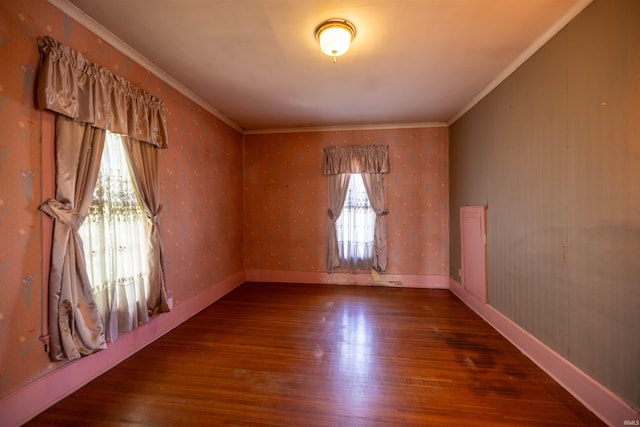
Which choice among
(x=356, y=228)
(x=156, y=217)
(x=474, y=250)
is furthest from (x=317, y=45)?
(x=474, y=250)

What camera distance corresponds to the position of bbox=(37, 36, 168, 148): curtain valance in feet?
5.21

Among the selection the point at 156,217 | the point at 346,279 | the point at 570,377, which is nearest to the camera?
the point at 570,377

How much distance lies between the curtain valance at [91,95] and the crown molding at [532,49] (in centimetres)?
343

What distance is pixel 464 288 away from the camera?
352cm

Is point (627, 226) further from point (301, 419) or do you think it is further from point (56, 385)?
point (56, 385)

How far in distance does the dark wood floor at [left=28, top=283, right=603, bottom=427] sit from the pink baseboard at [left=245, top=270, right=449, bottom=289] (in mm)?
1145

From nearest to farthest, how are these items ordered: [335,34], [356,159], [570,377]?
[570,377]
[335,34]
[356,159]

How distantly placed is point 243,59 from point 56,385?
2.87m

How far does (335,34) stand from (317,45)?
298 millimetres

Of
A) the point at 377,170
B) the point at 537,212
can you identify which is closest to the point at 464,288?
the point at 537,212

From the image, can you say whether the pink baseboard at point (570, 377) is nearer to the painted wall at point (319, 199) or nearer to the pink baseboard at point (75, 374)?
the painted wall at point (319, 199)

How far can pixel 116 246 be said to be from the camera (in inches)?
82.4

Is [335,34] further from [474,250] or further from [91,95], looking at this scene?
[474,250]

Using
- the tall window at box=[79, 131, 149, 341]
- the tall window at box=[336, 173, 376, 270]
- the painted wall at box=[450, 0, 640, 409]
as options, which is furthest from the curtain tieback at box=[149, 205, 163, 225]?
the painted wall at box=[450, 0, 640, 409]
